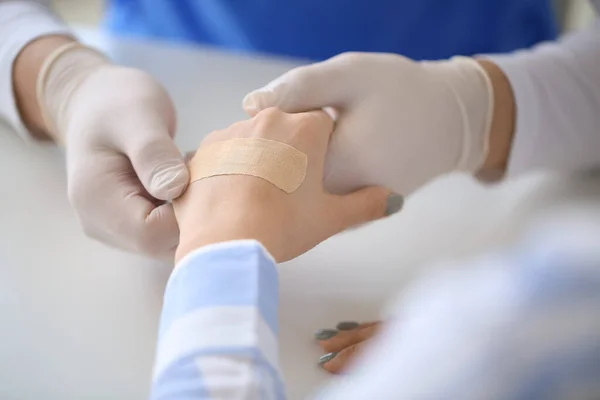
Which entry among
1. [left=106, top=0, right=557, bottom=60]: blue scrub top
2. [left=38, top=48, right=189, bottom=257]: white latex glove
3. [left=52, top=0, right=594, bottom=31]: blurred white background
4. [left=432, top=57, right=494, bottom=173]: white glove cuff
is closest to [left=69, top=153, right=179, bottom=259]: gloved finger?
[left=38, top=48, right=189, bottom=257]: white latex glove

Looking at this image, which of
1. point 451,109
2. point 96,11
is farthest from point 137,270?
point 96,11

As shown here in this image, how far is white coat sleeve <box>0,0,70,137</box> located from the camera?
75 centimetres

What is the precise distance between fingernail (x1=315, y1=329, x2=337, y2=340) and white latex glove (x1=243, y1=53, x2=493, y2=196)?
5.2 inches

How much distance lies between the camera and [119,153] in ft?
1.99

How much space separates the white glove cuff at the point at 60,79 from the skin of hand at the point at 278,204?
0.23m

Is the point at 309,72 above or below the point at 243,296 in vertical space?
above

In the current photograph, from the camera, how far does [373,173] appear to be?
0.61m

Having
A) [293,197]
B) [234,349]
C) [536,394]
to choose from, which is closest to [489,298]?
[536,394]

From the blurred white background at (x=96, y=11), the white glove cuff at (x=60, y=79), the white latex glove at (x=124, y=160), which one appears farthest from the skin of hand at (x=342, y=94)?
the blurred white background at (x=96, y=11)

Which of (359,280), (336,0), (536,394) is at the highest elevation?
(336,0)

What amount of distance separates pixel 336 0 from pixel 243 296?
65cm

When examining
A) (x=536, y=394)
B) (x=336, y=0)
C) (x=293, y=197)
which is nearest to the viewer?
(x=536, y=394)

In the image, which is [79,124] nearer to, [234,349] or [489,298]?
[234,349]

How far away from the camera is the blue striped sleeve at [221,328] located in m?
0.33
